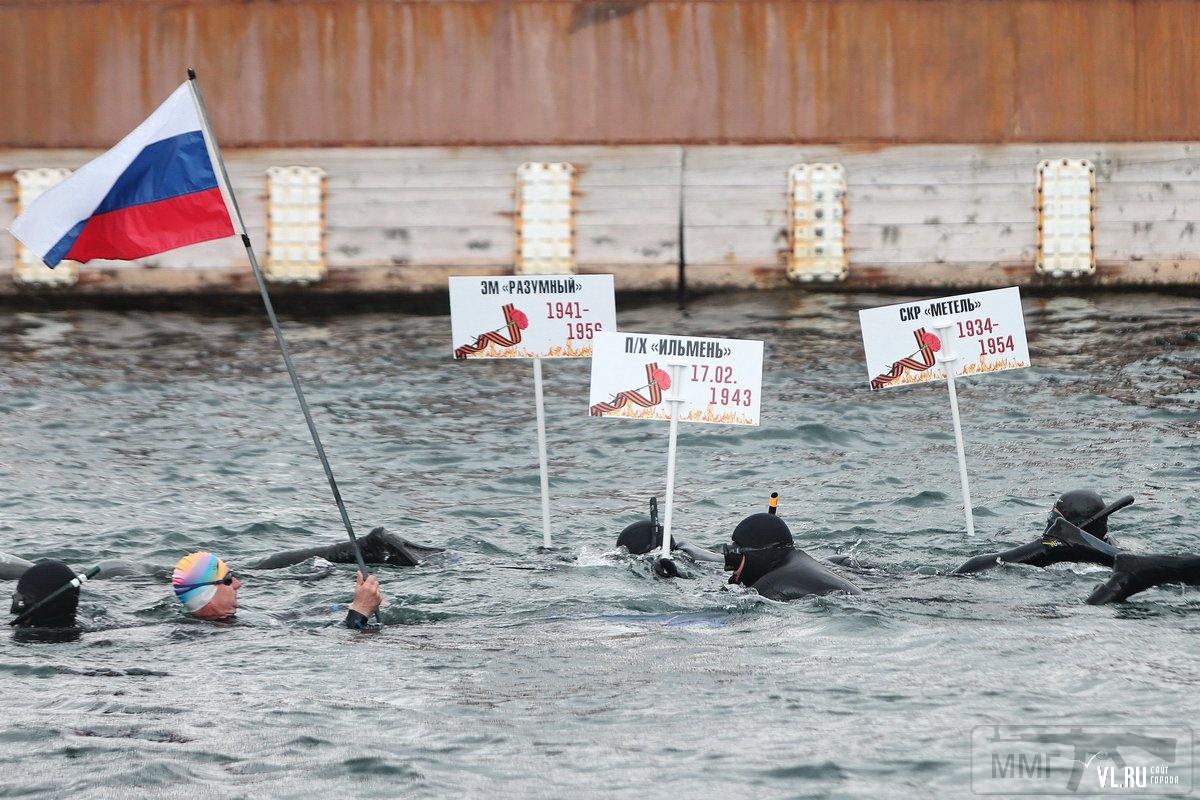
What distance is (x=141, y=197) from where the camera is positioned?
10.5m

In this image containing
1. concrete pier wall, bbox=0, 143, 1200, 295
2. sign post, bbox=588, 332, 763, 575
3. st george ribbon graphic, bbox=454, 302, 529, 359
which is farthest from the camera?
concrete pier wall, bbox=0, 143, 1200, 295

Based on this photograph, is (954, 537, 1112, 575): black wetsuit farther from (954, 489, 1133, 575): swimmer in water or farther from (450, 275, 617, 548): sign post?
(450, 275, 617, 548): sign post

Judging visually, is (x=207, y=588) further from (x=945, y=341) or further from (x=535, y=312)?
(x=945, y=341)

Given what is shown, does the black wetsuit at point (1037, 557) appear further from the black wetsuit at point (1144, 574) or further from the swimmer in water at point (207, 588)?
the swimmer in water at point (207, 588)

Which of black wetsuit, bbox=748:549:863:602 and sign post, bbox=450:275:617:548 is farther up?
sign post, bbox=450:275:617:548

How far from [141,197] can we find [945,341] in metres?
6.50

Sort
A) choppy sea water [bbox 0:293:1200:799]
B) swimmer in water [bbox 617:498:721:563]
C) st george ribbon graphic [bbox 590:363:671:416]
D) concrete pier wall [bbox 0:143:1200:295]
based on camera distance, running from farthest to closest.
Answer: concrete pier wall [bbox 0:143:1200:295], swimmer in water [bbox 617:498:721:563], st george ribbon graphic [bbox 590:363:671:416], choppy sea water [bbox 0:293:1200:799]

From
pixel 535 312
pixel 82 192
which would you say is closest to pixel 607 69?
pixel 535 312

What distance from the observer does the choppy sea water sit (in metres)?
7.90

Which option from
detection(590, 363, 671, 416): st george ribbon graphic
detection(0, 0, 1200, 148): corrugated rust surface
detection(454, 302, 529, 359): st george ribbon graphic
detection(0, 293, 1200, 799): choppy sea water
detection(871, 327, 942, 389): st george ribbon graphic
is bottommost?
detection(0, 293, 1200, 799): choppy sea water

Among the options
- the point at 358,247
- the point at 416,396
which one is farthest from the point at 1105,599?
the point at 358,247

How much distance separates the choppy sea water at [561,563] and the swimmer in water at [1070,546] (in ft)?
0.43

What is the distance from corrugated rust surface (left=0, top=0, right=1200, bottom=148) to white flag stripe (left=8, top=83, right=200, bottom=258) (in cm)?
1106

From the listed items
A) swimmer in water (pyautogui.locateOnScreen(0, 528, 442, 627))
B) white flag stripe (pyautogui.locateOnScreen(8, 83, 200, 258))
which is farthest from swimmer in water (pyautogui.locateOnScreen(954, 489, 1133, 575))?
white flag stripe (pyautogui.locateOnScreen(8, 83, 200, 258))
